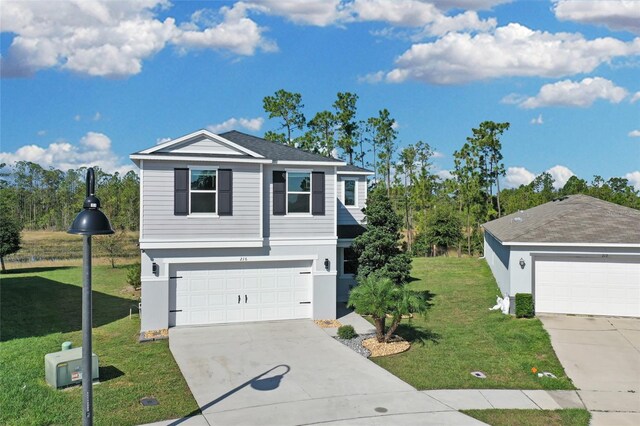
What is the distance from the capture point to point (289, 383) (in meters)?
10.8

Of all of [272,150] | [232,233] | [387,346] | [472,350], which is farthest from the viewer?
[272,150]

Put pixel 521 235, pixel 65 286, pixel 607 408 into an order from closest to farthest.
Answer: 1. pixel 607 408
2. pixel 521 235
3. pixel 65 286

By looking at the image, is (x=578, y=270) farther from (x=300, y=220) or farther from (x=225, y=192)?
(x=225, y=192)

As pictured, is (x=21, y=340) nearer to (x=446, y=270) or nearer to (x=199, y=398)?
(x=199, y=398)

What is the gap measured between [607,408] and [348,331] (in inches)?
259

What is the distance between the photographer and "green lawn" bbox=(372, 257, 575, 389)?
438 inches

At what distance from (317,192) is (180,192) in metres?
4.34

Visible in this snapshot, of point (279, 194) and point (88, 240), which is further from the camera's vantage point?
point (279, 194)

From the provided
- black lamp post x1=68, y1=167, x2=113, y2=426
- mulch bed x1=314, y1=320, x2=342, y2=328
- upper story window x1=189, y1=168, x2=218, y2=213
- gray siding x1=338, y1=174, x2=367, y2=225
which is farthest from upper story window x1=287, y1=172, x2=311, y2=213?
black lamp post x1=68, y1=167, x2=113, y2=426

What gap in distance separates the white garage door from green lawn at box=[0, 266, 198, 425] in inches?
468

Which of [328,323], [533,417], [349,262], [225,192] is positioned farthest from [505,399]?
[349,262]

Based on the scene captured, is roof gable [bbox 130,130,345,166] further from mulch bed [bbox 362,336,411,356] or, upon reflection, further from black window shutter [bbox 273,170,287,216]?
mulch bed [bbox 362,336,411,356]

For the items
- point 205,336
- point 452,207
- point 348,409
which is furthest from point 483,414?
point 452,207

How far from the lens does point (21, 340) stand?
44.9 feet
